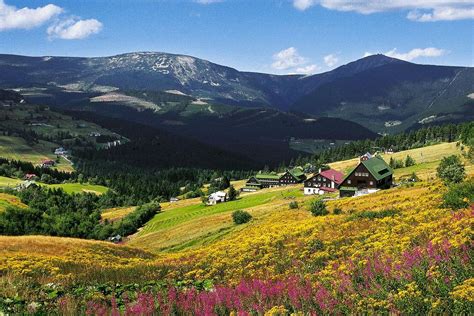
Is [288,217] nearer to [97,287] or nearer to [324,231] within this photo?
[324,231]

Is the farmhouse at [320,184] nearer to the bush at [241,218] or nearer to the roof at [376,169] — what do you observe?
the roof at [376,169]

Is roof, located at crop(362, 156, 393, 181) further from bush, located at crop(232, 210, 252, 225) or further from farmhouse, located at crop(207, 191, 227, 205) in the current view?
farmhouse, located at crop(207, 191, 227, 205)

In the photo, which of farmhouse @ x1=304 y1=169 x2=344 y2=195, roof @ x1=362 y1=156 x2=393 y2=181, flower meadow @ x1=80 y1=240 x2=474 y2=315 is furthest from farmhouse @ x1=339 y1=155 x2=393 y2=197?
flower meadow @ x1=80 y1=240 x2=474 y2=315

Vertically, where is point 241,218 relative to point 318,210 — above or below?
below

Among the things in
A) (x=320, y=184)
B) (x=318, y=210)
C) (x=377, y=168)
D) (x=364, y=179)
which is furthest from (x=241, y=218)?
(x=320, y=184)

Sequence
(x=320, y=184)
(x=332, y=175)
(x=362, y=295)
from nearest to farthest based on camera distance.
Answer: (x=362, y=295)
(x=320, y=184)
(x=332, y=175)

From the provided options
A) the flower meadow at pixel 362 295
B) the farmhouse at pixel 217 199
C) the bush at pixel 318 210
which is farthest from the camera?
the farmhouse at pixel 217 199

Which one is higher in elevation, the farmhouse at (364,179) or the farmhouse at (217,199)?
the farmhouse at (364,179)

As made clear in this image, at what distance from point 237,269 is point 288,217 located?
149ft

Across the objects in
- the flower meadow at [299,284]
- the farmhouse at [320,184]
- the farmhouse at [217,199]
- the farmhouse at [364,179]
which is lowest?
the farmhouse at [217,199]

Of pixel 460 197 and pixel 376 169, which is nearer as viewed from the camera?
pixel 460 197

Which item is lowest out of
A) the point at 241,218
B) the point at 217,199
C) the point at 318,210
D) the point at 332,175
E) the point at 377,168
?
the point at 217,199

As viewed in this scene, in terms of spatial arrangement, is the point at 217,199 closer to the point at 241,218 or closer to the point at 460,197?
the point at 241,218

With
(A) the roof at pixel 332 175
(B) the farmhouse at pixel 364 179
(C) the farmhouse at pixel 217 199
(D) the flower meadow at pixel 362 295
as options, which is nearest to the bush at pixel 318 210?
(D) the flower meadow at pixel 362 295
